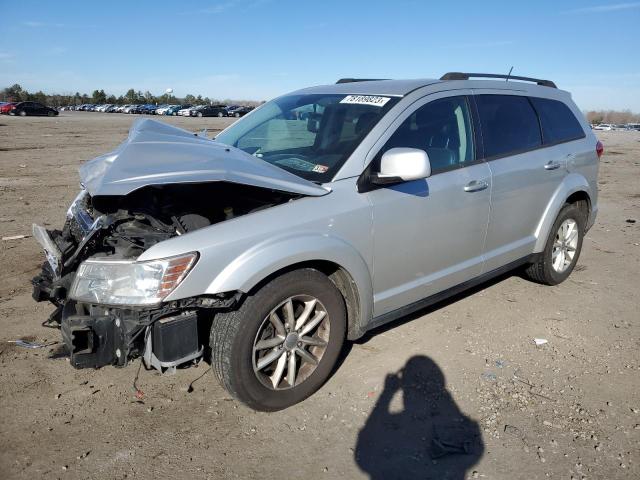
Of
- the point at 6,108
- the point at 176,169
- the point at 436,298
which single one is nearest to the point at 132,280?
the point at 176,169

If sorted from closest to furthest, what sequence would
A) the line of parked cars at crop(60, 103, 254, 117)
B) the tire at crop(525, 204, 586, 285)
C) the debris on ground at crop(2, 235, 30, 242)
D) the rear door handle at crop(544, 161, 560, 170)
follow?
the rear door handle at crop(544, 161, 560, 170)
the tire at crop(525, 204, 586, 285)
the debris on ground at crop(2, 235, 30, 242)
the line of parked cars at crop(60, 103, 254, 117)

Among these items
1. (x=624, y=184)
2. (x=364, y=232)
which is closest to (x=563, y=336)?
(x=364, y=232)

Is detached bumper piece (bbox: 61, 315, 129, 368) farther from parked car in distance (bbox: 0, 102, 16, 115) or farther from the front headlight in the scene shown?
parked car in distance (bbox: 0, 102, 16, 115)

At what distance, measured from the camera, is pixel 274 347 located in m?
2.97

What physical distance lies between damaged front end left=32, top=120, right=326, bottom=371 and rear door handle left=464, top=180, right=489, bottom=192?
130cm

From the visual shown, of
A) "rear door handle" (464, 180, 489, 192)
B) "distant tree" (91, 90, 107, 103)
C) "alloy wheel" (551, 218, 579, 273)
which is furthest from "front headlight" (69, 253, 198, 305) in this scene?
"distant tree" (91, 90, 107, 103)

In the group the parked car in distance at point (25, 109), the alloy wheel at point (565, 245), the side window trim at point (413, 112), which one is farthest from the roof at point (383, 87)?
the parked car in distance at point (25, 109)

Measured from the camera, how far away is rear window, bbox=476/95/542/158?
4.02 meters

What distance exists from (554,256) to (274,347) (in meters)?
3.33

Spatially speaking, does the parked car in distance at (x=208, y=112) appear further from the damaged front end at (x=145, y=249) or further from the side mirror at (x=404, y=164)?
the side mirror at (x=404, y=164)

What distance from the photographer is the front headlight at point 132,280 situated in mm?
2541

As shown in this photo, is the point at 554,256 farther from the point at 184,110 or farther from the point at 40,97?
the point at 40,97

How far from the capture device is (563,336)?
4.10 metres

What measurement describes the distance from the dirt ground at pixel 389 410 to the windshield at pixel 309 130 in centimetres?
145
